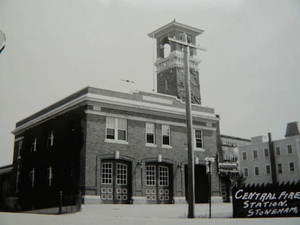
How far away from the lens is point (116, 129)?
83.0 feet

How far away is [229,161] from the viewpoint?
163 feet

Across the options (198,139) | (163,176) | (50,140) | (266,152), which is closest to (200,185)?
(198,139)

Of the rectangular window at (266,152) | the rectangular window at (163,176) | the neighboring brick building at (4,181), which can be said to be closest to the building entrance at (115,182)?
the rectangular window at (163,176)

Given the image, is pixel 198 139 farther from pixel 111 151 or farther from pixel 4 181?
pixel 4 181

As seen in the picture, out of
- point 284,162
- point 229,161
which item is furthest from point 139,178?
point 229,161

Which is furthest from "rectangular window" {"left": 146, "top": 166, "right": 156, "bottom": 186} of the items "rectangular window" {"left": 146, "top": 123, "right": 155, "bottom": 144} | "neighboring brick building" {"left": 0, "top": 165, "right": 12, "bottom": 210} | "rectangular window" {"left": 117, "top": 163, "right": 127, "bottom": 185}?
"neighboring brick building" {"left": 0, "top": 165, "right": 12, "bottom": 210}

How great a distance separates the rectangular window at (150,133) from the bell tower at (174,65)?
9802 millimetres

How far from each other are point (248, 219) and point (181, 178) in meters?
14.5

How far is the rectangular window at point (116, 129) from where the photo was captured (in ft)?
82.0

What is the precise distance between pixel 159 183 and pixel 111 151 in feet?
15.6

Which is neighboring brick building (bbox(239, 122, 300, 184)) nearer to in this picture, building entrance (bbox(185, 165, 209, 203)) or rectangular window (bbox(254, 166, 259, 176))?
rectangular window (bbox(254, 166, 259, 176))

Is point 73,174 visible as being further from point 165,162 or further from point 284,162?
point 284,162

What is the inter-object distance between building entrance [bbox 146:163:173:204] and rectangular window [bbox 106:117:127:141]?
311cm

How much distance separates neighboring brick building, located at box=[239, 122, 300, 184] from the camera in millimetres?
35844
